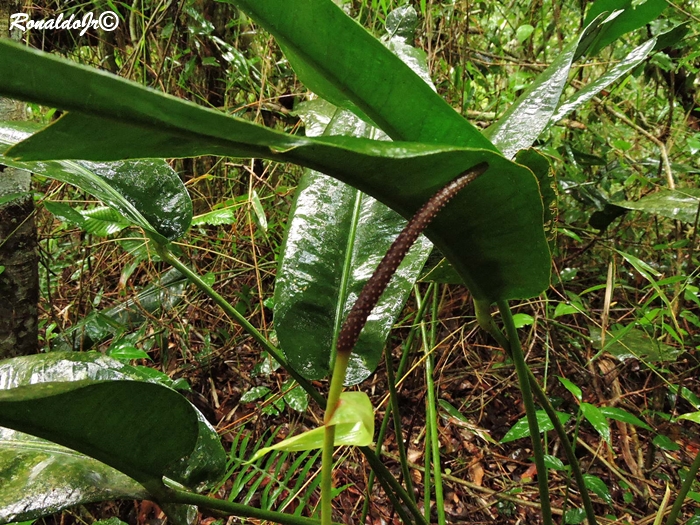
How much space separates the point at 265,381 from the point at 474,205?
1268 millimetres

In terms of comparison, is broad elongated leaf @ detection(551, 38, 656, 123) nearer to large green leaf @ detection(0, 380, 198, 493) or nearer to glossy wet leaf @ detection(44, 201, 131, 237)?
large green leaf @ detection(0, 380, 198, 493)

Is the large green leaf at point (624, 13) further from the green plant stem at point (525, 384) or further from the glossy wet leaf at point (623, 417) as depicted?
the glossy wet leaf at point (623, 417)

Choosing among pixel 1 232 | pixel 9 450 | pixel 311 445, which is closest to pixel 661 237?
pixel 311 445

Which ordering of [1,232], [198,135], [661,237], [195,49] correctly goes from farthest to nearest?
1. [195,49]
2. [661,237]
3. [1,232]
4. [198,135]

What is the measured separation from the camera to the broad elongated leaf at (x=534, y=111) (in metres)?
0.47

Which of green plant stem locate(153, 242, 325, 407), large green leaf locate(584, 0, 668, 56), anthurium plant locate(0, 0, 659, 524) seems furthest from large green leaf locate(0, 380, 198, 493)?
large green leaf locate(584, 0, 668, 56)

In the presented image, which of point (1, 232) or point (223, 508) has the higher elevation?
point (223, 508)

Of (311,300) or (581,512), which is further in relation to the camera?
(581,512)

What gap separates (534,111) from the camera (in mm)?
488

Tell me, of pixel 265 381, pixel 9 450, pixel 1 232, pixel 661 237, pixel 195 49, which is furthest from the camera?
pixel 195 49

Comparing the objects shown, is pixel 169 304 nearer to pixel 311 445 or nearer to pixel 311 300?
pixel 311 300

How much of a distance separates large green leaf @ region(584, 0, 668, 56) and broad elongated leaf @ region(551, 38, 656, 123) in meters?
0.03

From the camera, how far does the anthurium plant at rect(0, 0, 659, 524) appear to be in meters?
0.25

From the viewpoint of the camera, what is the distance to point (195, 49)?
180 cm
